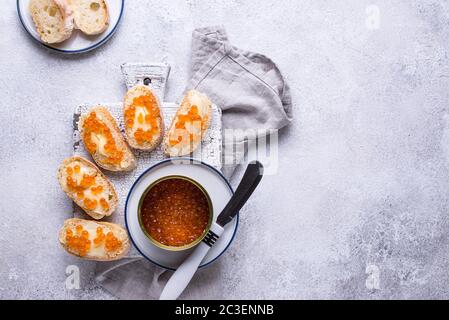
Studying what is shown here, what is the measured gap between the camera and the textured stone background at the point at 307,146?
163cm

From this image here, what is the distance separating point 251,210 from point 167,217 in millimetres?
317

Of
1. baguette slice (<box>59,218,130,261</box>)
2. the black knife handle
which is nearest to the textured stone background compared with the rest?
baguette slice (<box>59,218,130,261</box>)

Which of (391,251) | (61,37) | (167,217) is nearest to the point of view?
(167,217)

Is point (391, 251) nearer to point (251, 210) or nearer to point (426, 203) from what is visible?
point (426, 203)

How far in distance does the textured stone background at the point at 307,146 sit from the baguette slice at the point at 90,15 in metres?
0.09

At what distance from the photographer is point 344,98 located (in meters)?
1.69

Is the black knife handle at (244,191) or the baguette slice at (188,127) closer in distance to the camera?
the black knife handle at (244,191)

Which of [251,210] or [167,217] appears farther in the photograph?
[251,210]

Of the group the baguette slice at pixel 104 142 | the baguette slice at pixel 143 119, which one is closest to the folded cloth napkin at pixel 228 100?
the baguette slice at pixel 143 119

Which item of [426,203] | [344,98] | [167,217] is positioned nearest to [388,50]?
[344,98]

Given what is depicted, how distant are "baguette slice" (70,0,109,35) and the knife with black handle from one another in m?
0.62

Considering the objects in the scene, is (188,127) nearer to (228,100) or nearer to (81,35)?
(228,100)

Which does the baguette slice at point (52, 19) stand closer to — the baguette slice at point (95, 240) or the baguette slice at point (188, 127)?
the baguette slice at point (188, 127)

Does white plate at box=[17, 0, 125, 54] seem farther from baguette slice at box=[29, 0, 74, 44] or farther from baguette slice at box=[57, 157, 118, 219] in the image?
baguette slice at box=[57, 157, 118, 219]
